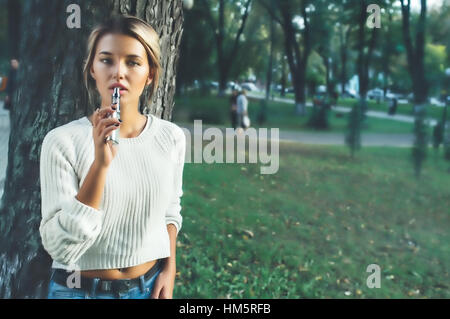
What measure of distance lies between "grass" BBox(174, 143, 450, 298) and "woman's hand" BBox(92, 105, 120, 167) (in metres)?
1.32

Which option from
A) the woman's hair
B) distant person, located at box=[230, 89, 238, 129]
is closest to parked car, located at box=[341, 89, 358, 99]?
distant person, located at box=[230, 89, 238, 129]

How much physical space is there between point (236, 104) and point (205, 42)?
1.29ft

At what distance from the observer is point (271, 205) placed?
10.2 feet

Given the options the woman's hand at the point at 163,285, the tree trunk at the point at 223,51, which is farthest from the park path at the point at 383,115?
the woman's hand at the point at 163,285

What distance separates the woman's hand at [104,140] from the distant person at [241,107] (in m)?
1.24

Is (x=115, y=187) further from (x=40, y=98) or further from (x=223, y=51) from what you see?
(x=223, y=51)

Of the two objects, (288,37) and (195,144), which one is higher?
(288,37)

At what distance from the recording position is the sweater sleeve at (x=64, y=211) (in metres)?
1.58

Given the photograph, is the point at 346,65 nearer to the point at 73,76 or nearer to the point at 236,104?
the point at 236,104

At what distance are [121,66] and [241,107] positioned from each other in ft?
3.71

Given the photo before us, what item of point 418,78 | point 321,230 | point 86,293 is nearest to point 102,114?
point 86,293

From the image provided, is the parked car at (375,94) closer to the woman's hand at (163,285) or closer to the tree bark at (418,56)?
the tree bark at (418,56)
